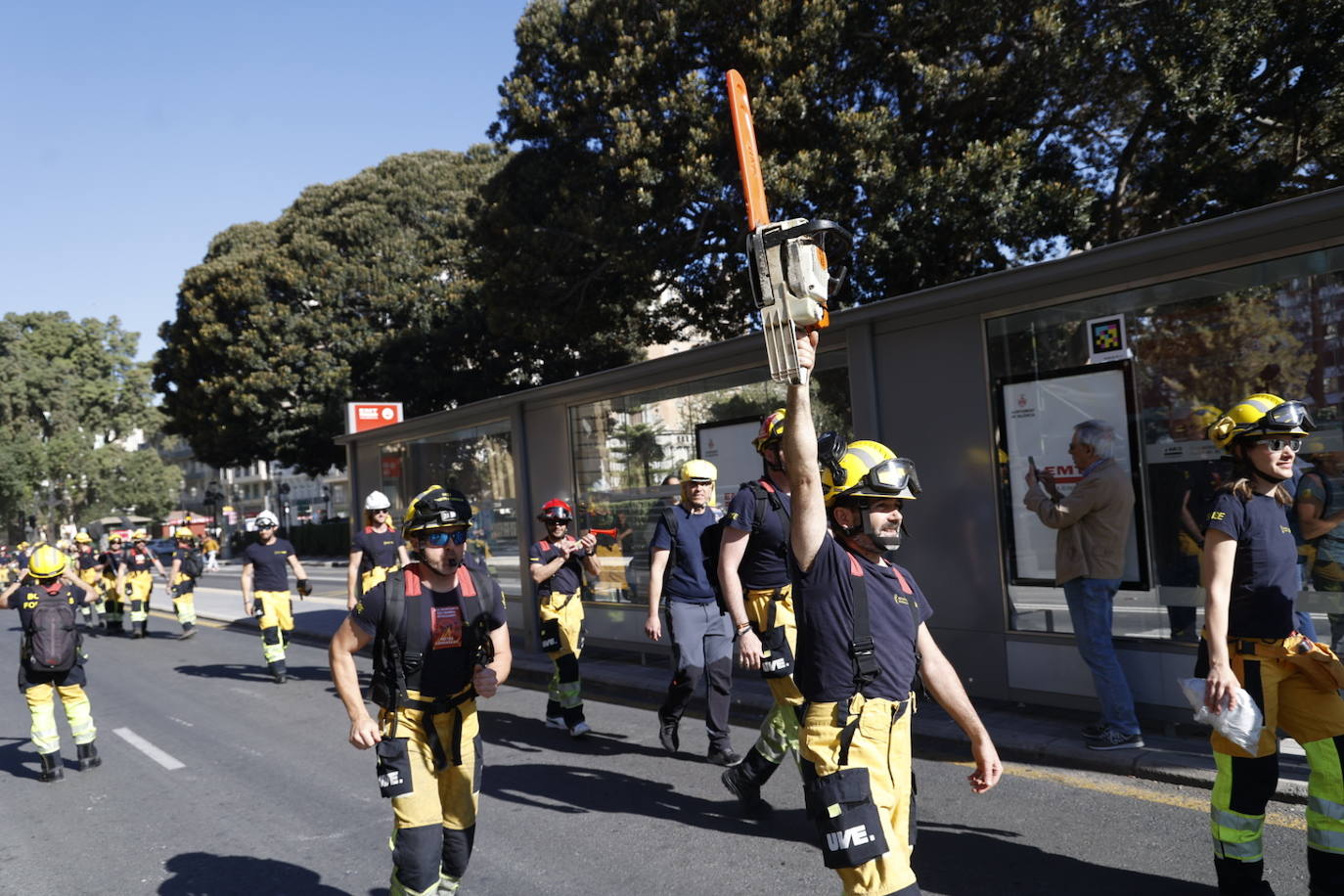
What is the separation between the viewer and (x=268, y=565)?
11.7 meters

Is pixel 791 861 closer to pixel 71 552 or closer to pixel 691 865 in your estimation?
pixel 691 865

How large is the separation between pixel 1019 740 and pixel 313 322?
30640 millimetres

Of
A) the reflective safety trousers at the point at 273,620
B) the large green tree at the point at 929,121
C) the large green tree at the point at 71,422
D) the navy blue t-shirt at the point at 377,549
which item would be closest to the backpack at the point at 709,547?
the navy blue t-shirt at the point at 377,549

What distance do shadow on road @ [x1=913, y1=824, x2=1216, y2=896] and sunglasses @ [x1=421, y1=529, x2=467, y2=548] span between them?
2.43 metres

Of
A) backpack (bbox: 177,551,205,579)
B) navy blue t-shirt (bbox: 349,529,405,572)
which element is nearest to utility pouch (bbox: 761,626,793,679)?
navy blue t-shirt (bbox: 349,529,405,572)

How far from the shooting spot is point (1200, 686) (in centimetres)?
382

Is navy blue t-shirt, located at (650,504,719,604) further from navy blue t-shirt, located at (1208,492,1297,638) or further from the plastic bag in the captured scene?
the plastic bag

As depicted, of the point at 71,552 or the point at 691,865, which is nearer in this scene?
the point at 691,865

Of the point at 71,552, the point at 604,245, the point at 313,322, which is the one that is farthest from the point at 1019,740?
the point at 313,322

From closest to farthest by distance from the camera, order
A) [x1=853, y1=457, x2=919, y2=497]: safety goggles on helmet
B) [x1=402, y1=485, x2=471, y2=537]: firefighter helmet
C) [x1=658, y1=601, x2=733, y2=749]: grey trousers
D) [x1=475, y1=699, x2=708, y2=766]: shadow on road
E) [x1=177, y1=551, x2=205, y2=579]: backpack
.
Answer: [x1=853, y1=457, x2=919, y2=497]: safety goggles on helmet → [x1=402, y1=485, x2=471, y2=537]: firefighter helmet → [x1=658, y1=601, x2=733, y2=749]: grey trousers → [x1=475, y1=699, x2=708, y2=766]: shadow on road → [x1=177, y1=551, x2=205, y2=579]: backpack

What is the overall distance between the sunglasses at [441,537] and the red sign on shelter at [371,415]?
15127 millimetres

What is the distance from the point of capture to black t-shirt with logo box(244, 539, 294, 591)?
1166 centimetres

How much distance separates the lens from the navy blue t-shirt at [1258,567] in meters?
3.79

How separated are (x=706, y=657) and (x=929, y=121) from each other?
38.0 feet
